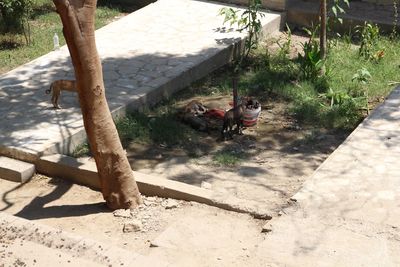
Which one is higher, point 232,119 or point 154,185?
point 232,119

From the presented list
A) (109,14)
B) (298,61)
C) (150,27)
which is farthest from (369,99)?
(109,14)

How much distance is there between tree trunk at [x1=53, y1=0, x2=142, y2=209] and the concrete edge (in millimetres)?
241

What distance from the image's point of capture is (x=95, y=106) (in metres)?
5.67

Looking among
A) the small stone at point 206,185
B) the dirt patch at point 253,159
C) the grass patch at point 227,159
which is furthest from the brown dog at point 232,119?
the small stone at point 206,185

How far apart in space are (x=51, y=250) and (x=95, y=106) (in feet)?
4.22

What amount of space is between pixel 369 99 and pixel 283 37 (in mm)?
2844

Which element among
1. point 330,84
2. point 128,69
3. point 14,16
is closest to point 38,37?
point 14,16

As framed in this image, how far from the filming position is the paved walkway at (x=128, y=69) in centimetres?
729

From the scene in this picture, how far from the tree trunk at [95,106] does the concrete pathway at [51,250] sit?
903 mm

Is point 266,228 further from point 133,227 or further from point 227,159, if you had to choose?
point 227,159

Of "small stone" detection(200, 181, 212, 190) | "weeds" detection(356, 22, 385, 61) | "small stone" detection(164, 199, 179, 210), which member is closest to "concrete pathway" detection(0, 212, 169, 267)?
"small stone" detection(164, 199, 179, 210)

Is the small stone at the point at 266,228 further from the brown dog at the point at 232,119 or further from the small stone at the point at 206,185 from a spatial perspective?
the brown dog at the point at 232,119

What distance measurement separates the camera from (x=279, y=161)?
6.93 meters

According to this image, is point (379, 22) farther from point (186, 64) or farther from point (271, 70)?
point (186, 64)
